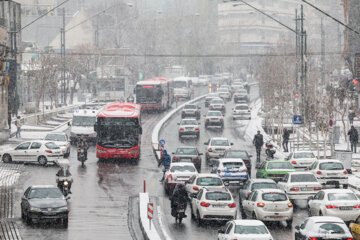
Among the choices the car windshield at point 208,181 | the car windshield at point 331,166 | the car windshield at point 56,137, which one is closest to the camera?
the car windshield at point 208,181

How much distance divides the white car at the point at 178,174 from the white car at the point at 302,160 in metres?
7.99

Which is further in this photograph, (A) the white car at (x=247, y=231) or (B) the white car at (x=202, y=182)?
(B) the white car at (x=202, y=182)

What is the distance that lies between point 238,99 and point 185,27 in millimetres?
61225

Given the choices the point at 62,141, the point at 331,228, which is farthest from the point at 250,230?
the point at 62,141

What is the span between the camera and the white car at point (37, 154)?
145 ft

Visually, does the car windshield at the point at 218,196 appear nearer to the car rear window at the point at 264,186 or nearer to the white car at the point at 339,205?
the car rear window at the point at 264,186

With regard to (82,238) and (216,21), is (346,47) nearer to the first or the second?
(82,238)

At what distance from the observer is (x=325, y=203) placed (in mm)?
26172

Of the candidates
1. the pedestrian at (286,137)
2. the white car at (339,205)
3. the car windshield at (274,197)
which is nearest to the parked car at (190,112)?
the pedestrian at (286,137)

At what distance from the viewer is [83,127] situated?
2153 inches

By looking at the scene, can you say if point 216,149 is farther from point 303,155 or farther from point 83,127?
point 83,127

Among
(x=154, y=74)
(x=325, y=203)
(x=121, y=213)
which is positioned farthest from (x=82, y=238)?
(x=154, y=74)

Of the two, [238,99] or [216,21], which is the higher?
[216,21]

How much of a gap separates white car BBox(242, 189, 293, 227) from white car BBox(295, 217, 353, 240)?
493 cm
